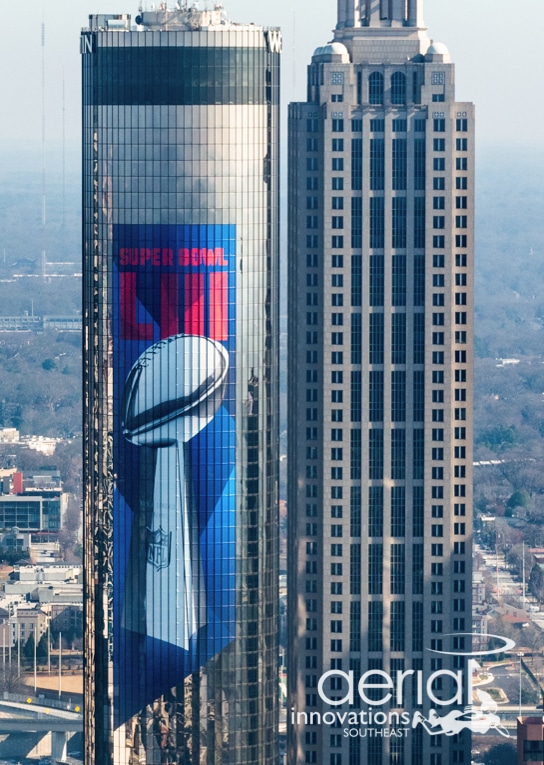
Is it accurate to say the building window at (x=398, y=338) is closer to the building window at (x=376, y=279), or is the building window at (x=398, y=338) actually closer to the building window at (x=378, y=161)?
the building window at (x=376, y=279)

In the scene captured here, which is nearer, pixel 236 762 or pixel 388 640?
pixel 236 762

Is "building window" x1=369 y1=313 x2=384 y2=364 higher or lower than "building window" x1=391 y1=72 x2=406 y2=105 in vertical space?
lower

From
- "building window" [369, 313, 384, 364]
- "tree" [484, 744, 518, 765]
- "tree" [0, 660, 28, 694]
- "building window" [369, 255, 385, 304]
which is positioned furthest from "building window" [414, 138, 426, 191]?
"tree" [0, 660, 28, 694]

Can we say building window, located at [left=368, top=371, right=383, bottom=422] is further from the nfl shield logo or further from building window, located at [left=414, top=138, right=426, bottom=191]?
the nfl shield logo

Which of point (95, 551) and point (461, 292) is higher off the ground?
point (461, 292)

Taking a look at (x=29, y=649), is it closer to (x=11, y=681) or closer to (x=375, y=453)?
(x=11, y=681)

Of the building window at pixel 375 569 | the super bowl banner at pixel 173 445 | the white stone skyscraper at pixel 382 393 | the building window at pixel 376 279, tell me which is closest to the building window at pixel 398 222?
the white stone skyscraper at pixel 382 393

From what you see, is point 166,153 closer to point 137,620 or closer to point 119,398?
point 119,398

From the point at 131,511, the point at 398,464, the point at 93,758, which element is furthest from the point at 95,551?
the point at 398,464
